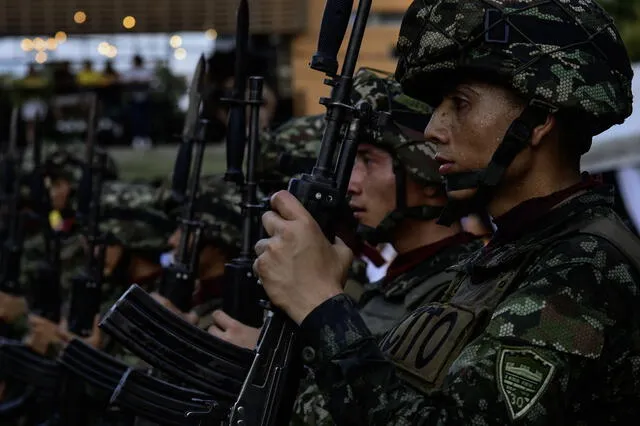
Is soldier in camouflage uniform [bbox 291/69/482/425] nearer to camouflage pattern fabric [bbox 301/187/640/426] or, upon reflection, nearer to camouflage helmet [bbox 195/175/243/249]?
camouflage helmet [bbox 195/175/243/249]

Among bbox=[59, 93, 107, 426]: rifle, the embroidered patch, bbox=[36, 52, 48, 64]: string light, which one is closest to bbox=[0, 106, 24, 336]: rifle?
bbox=[59, 93, 107, 426]: rifle

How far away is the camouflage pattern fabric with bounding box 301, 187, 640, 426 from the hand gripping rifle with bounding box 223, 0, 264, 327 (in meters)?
1.55

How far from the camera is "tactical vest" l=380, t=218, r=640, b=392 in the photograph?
315cm

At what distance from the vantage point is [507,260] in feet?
10.6

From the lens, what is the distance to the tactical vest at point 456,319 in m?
3.15

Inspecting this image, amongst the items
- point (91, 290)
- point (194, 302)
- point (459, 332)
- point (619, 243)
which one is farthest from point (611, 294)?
point (91, 290)

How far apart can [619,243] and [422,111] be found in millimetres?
2201

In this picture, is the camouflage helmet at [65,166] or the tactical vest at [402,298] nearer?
the tactical vest at [402,298]

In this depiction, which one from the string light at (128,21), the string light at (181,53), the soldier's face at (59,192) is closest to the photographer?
the soldier's face at (59,192)

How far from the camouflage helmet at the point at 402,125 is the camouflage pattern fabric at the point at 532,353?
187 cm

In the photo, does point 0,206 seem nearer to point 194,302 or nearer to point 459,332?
point 194,302

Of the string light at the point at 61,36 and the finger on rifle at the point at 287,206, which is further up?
the finger on rifle at the point at 287,206

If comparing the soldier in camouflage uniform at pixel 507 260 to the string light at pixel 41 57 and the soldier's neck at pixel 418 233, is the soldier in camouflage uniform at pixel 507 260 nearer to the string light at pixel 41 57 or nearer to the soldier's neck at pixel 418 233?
the soldier's neck at pixel 418 233

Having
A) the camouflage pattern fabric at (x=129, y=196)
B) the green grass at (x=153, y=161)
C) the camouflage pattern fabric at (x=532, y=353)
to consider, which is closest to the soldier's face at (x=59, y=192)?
the camouflage pattern fabric at (x=129, y=196)
